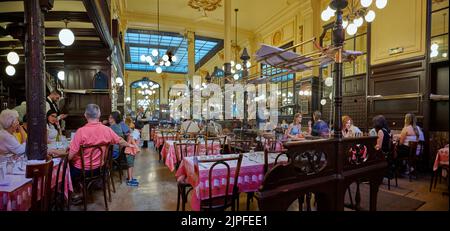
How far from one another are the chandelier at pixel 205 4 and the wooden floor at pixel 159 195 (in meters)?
7.16

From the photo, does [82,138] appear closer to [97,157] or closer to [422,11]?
[97,157]

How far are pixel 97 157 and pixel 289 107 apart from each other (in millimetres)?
8309

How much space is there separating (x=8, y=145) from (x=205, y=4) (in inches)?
340

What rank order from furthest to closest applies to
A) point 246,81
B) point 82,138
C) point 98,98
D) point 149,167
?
point 98,98 < point 149,167 < point 246,81 < point 82,138

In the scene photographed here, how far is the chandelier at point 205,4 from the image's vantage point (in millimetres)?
9464

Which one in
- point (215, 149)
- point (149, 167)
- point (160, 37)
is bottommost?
point (149, 167)

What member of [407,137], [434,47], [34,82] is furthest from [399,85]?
[34,82]

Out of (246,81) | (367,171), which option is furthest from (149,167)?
(367,171)

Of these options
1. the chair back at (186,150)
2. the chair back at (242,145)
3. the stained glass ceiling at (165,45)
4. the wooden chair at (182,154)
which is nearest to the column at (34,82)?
the wooden chair at (182,154)

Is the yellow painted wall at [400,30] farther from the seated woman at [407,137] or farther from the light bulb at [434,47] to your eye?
the seated woman at [407,137]

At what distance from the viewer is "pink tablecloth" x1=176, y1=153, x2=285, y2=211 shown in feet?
8.31

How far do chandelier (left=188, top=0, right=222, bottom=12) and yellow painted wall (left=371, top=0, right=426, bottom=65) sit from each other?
18.9 feet

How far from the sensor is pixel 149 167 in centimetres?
605
